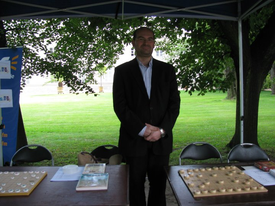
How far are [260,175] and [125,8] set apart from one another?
108 inches

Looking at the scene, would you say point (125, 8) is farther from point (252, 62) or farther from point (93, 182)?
point (252, 62)

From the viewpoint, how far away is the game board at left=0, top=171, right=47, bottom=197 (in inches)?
60.8

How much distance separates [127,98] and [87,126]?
26.4 feet

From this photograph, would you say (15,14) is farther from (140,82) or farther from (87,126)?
(87,126)

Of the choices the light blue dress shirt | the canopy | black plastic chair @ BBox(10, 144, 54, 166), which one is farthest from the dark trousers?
the canopy

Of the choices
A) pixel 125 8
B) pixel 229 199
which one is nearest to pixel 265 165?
pixel 229 199

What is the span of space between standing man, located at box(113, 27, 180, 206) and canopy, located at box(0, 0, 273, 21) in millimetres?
1303

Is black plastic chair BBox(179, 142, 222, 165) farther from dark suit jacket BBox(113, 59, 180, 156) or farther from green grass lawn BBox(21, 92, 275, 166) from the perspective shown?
green grass lawn BBox(21, 92, 275, 166)

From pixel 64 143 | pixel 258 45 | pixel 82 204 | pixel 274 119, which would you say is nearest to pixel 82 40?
pixel 64 143

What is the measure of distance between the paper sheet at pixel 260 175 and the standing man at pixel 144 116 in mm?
701

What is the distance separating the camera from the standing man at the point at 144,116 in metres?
2.25

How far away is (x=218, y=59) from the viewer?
5773 millimetres

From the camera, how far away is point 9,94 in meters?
4.04

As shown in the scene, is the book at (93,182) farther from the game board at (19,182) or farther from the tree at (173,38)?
the tree at (173,38)
